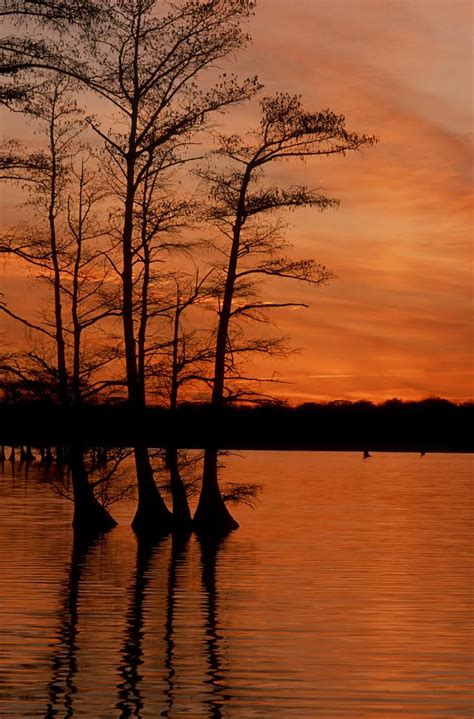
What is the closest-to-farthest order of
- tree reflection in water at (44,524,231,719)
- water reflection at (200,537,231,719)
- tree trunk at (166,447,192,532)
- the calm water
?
tree reflection in water at (44,524,231,719) → water reflection at (200,537,231,719) → the calm water → tree trunk at (166,447,192,532)

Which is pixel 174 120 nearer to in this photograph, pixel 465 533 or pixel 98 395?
pixel 98 395

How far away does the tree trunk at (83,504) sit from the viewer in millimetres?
50625

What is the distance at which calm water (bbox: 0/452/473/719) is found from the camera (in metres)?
17.8

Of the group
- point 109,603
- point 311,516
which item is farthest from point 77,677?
point 311,516

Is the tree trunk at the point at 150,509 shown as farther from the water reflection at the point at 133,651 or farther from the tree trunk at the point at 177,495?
the water reflection at the point at 133,651

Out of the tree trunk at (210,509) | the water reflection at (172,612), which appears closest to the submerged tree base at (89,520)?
the water reflection at (172,612)

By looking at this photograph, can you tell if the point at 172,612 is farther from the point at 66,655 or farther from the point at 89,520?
the point at 89,520

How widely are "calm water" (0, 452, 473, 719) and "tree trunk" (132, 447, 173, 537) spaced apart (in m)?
1.18

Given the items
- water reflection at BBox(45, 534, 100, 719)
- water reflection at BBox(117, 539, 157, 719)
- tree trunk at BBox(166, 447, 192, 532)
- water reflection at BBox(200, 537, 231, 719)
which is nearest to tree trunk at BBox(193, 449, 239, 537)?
tree trunk at BBox(166, 447, 192, 532)

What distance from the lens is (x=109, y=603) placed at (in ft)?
95.6

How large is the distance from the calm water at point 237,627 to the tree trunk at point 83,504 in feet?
3.27

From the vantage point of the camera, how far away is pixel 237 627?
25.4m

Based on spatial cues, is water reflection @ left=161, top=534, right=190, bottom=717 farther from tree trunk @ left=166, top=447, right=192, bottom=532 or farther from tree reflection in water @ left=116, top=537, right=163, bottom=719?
tree trunk @ left=166, top=447, right=192, bottom=532

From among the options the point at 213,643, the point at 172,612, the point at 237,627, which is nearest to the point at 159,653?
the point at 213,643
